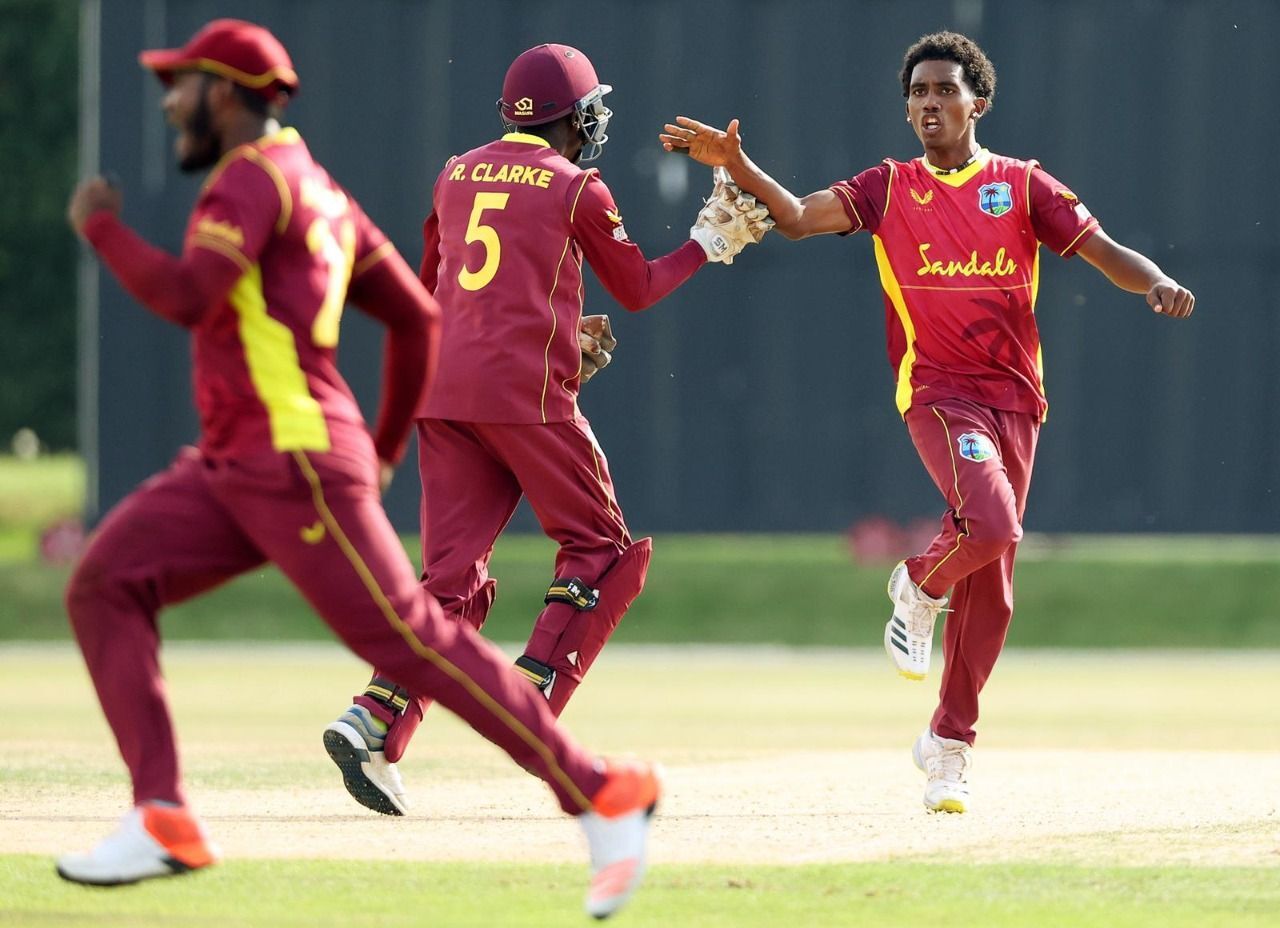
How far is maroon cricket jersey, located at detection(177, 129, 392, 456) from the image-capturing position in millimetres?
5043

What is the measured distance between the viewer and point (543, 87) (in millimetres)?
7234

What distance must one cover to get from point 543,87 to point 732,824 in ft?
7.82

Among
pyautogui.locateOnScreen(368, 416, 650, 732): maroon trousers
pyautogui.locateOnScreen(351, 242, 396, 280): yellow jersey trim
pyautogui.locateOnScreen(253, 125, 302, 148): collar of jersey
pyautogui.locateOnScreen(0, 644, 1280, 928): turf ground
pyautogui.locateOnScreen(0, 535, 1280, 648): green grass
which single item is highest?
pyautogui.locateOnScreen(253, 125, 302, 148): collar of jersey

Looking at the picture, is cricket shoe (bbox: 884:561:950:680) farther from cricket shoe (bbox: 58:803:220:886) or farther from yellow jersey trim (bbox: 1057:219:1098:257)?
cricket shoe (bbox: 58:803:220:886)

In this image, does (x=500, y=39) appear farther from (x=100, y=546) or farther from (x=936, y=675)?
(x=100, y=546)

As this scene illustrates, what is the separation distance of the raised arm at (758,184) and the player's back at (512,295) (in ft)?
1.50

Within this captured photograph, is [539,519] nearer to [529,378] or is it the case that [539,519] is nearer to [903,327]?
[529,378]

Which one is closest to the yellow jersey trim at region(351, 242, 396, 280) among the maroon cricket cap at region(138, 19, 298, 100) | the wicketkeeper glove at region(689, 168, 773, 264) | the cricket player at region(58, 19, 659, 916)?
the cricket player at region(58, 19, 659, 916)

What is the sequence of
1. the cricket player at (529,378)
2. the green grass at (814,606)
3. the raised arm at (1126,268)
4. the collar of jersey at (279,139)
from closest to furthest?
the collar of jersey at (279,139)
the cricket player at (529,378)
the raised arm at (1126,268)
the green grass at (814,606)

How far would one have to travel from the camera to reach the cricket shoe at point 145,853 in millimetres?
5121

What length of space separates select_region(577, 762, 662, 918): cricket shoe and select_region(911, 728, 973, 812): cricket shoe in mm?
1952

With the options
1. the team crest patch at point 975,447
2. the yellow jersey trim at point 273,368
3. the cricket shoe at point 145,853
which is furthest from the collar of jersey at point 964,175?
the cricket shoe at point 145,853

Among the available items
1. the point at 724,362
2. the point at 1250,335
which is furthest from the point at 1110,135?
the point at 724,362

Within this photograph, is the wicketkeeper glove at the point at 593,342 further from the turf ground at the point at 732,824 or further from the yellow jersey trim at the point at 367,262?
the yellow jersey trim at the point at 367,262
